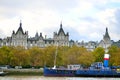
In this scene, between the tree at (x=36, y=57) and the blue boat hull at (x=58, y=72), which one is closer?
the blue boat hull at (x=58, y=72)

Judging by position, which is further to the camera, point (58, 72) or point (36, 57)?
point (36, 57)

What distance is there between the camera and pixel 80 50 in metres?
174

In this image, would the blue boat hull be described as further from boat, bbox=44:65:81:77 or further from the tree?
the tree

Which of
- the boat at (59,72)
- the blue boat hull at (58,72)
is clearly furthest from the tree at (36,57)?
the blue boat hull at (58,72)

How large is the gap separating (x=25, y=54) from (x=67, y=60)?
1410 centimetres

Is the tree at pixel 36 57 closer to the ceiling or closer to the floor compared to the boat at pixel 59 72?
closer to the ceiling

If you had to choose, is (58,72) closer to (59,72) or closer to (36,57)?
(59,72)

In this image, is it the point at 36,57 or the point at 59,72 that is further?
the point at 36,57

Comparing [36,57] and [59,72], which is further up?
[36,57]

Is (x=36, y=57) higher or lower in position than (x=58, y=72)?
higher

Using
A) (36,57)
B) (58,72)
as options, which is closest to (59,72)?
(58,72)

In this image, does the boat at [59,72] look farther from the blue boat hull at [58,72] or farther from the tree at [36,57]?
the tree at [36,57]

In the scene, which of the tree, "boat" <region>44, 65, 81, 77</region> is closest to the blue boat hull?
"boat" <region>44, 65, 81, 77</region>

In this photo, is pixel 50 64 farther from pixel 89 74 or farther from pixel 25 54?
pixel 89 74
